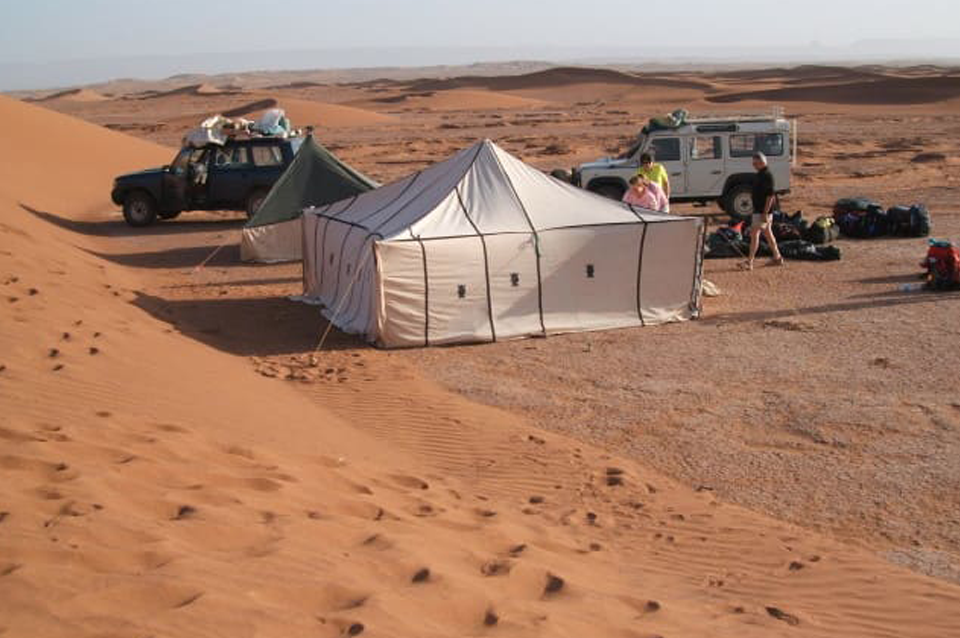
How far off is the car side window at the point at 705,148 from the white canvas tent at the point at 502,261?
7.01 metres

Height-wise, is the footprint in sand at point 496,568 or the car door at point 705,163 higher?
the car door at point 705,163

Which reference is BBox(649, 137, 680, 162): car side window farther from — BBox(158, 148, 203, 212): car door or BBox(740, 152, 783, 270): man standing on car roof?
BBox(158, 148, 203, 212): car door

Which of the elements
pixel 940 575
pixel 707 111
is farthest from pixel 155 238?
pixel 707 111

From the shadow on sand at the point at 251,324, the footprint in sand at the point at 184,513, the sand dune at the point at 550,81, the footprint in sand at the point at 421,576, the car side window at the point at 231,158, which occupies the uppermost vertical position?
the sand dune at the point at 550,81

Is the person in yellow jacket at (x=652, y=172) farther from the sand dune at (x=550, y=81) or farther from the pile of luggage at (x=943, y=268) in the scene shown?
the sand dune at (x=550, y=81)

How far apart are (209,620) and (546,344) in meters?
8.23

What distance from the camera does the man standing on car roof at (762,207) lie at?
15203mm

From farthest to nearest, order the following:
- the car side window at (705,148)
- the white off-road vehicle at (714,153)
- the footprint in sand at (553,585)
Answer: the car side window at (705,148) → the white off-road vehicle at (714,153) → the footprint in sand at (553,585)

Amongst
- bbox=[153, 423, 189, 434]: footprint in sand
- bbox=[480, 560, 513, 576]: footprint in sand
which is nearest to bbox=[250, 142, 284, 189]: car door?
bbox=[153, 423, 189, 434]: footprint in sand

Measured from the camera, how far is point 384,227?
12.9m

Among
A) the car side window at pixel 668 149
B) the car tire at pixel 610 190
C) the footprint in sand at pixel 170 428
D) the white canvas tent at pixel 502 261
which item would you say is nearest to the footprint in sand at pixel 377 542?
the footprint in sand at pixel 170 428

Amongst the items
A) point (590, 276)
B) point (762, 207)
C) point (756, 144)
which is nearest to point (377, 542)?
point (590, 276)

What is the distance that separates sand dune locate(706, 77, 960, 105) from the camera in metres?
58.8

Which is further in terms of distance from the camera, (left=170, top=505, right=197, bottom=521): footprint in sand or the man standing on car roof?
the man standing on car roof
